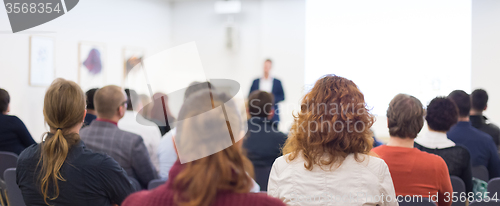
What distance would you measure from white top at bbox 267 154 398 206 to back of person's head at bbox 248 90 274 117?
1574 millimetres

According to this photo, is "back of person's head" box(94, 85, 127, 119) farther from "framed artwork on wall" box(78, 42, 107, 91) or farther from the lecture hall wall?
"framed artwork on wall" box(78, 42, 107, 91)

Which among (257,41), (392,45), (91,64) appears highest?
(257,41)

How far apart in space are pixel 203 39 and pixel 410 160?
20.4 ft

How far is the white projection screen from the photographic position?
18.8ft

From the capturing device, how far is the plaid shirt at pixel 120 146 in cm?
236

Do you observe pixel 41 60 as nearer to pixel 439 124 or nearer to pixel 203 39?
pixel 203 39

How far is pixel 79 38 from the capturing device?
5.79 metres

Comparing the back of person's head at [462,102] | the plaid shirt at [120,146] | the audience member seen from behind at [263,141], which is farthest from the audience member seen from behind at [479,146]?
the plaid shirt at [120,146]

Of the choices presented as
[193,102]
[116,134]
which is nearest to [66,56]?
[116,134]

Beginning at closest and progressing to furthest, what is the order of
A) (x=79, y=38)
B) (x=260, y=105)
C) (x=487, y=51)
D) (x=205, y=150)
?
(x=205, y=150) < (x=260, y=105) < (x=487, y=51) < (x=79, y=38)

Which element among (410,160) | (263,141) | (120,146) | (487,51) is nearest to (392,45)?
(487,51)

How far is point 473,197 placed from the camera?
2.14 m

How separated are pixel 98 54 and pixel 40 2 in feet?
3.90

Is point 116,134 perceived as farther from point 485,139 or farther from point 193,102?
point 485,139
